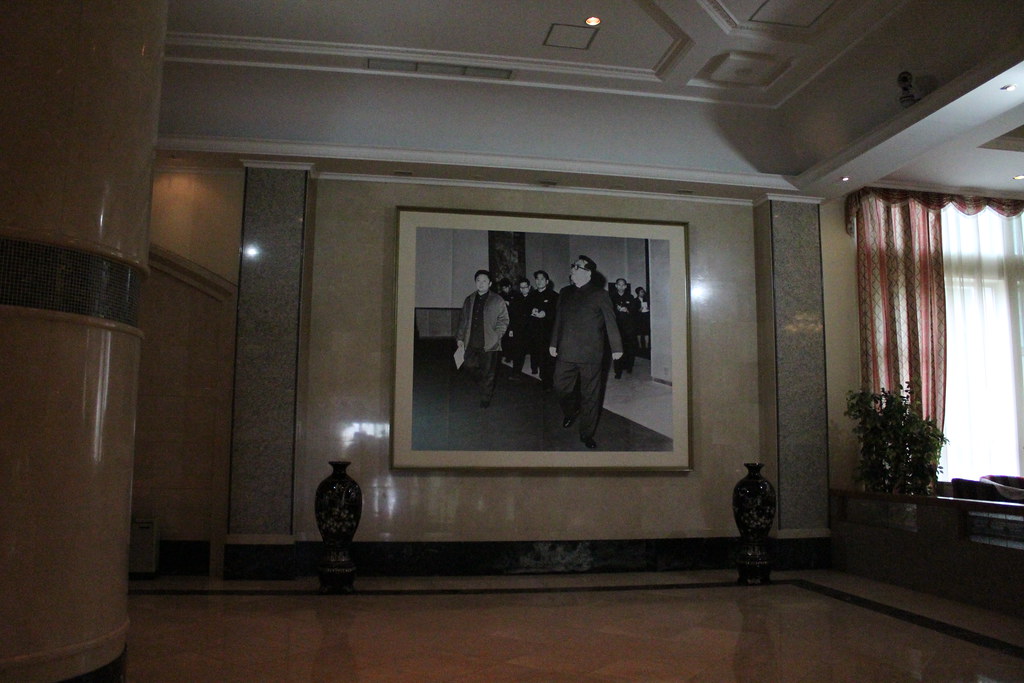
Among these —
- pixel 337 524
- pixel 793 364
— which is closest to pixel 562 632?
pixel 337 524

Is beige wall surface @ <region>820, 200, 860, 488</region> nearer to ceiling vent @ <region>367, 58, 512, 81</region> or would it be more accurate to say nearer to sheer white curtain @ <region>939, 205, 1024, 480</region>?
sheer white curtain @ <region>939, 205, 1024, 480</region>

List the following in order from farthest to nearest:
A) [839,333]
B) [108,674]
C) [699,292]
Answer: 1. [839,333]
2. [699,292]
3. [108,674]

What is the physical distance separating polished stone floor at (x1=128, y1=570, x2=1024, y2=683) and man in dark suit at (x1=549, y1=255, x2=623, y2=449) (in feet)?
5.29

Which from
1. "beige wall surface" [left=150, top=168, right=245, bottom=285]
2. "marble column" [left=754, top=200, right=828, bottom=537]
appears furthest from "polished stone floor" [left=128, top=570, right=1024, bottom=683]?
"beige wall surface" [left=150, top=168, right=245, bottom=285]

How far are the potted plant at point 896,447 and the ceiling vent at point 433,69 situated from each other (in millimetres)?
4809

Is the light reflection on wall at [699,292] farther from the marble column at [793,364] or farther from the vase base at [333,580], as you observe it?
the vase base at [333,580]

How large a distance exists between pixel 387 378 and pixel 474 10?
338 centimetres

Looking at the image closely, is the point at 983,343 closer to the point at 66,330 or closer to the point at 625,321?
the point at 625,321

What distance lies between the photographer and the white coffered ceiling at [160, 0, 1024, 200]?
627 cm

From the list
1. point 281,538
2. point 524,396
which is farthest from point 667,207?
point 281,538

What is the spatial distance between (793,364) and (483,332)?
3.20 metres

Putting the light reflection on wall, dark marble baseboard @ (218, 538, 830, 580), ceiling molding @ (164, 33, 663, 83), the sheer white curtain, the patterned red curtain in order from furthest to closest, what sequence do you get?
the sheer white curtain
the patterned red curtain
the light reflection on wall
dark marble baseboard @ (218, 538, 830, 580)
ceiling molding @ (164, 33, 663, 83)

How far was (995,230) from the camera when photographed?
935cm

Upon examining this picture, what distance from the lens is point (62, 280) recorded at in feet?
10.4
